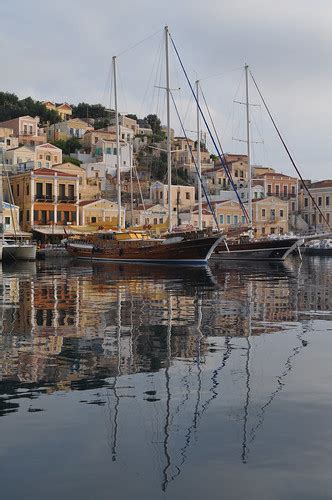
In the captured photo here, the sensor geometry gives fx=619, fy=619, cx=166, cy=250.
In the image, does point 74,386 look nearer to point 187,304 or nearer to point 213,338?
point 213,338

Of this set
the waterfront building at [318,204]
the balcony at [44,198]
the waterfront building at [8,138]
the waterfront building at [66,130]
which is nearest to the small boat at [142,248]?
the balcony at [44,198]

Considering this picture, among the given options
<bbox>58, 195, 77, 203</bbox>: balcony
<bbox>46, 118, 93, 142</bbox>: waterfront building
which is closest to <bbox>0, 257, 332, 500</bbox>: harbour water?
<bbox>58, 195, 77, 203</bbox>: balcony

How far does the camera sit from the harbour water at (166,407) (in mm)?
5715

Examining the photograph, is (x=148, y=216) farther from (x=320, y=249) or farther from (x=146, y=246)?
(x=146, y=246)

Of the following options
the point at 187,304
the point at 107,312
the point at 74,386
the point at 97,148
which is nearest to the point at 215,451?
the point at 74,386

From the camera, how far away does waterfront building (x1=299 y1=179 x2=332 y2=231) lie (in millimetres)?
100438

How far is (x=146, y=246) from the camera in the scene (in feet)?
165

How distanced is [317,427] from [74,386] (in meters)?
3.57

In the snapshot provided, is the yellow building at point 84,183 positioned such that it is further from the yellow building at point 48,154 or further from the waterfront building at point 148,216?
the waterfront building at point 148,216

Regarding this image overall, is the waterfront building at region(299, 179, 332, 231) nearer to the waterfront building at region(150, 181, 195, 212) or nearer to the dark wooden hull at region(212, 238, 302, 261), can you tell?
the waterfront building at region(150, 181, 195, 212)

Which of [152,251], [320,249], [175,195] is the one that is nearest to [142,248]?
[152,251]

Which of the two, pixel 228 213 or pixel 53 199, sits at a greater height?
pixel 53 199

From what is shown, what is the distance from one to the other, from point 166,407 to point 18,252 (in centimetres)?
4887

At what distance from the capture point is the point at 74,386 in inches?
353
